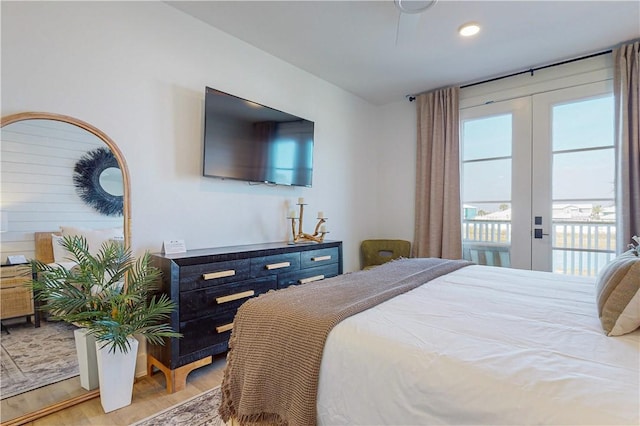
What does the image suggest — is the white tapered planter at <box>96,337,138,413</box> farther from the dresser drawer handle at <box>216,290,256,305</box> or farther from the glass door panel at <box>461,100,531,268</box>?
the glass door panel at <box>461,100,531,268</box>

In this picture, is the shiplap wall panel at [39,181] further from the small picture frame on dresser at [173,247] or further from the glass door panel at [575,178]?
the glass door panel at [575,178]

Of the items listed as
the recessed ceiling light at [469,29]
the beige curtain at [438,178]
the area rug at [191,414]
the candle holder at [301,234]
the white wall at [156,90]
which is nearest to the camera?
the area rug at [191,414]

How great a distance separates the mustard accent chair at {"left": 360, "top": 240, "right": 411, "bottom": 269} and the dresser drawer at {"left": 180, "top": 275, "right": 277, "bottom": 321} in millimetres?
1901

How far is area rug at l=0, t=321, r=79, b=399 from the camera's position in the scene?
1792 mm

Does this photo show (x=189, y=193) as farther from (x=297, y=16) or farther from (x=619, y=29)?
(x=619, y=29)

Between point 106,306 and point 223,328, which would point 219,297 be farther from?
point 106,306

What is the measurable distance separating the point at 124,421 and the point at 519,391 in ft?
6.58

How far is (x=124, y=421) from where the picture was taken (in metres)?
1.79

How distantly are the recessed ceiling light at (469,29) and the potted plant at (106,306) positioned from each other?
9.89 ft

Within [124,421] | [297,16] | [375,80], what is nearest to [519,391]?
[124,421]

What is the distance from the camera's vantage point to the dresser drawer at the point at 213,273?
6.89ft

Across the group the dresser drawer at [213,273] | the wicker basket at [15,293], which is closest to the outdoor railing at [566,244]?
the dresser drawer at [213,273]

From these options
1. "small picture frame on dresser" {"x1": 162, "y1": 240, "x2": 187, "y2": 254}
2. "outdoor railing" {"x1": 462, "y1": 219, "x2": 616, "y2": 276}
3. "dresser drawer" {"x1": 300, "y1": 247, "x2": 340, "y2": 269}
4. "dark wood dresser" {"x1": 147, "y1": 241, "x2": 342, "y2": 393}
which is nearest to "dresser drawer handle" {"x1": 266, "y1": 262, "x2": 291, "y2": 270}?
"dark wood dresser" {"x1": 147, "y1": 241, "x2": 342, "y2": 393}

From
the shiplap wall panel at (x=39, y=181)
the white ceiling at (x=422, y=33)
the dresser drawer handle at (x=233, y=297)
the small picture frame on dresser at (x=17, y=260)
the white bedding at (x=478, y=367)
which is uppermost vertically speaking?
the white ceiling at (x=422, y=33)
